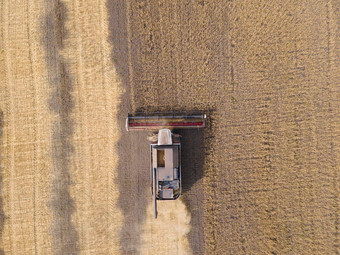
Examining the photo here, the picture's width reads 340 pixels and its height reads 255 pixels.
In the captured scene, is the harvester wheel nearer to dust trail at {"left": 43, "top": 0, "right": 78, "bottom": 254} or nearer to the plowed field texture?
the plowed field texture

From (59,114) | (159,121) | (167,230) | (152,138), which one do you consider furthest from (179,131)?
(59,114)

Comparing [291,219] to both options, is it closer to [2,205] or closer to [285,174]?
[285,174]

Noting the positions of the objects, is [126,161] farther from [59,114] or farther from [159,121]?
[59,114]

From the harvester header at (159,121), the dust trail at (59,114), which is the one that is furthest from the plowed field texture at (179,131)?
the harvester header at (159,121)

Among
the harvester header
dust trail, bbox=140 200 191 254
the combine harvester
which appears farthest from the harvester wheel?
dust trail, bbox=140 200 191 254

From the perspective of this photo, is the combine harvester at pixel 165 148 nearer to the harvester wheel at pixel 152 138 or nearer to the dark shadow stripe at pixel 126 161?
the harvester wheel at pixel 152 138

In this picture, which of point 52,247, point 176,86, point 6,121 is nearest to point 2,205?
point 52,247
